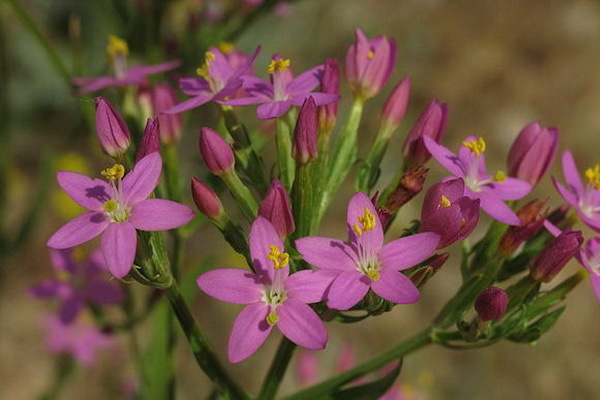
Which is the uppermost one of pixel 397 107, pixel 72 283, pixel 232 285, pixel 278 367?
pixel 397 107

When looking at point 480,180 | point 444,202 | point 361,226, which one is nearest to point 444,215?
point 444,202

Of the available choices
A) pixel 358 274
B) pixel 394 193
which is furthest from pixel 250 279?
pixel 394 193

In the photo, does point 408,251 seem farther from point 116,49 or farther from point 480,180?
point 116,49

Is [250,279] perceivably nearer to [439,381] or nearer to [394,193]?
[394,193]

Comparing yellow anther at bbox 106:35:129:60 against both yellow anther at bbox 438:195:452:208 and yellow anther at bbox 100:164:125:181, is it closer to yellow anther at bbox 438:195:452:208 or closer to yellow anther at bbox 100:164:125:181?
yellow anther at bbox 100:164:125:181

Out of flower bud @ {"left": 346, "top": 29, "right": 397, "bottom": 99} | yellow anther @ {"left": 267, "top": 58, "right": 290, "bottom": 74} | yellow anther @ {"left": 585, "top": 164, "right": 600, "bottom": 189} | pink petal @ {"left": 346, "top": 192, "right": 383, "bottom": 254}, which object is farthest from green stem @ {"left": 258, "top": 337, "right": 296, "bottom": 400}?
yellow anther @ {"left": 585, "top": 164, "right": 600, "bottom": 189}

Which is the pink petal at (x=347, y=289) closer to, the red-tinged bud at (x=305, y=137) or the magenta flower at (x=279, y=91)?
the red-tinged bud at (x=305, y=137)
